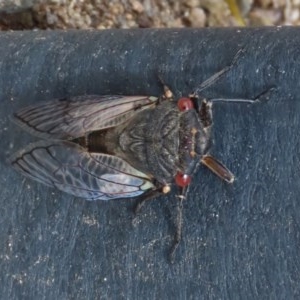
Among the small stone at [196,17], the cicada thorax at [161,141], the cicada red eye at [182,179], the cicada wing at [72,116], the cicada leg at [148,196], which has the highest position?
the cicada wing at [72,116]

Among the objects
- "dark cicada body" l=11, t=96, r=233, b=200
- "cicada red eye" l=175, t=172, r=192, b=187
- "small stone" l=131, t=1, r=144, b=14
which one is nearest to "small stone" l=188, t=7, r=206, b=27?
"small stone" l=131, t=1, r=144, b=14

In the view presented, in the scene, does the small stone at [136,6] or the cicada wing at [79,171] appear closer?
the cicada wing at [79,171]

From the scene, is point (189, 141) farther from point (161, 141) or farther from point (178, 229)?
point (178, 229)

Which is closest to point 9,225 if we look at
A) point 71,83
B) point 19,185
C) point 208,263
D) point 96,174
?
point 19,185

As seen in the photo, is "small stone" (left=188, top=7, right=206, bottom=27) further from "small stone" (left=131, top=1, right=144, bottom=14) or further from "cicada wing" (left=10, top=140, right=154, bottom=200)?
"cicada wing" (left=10, top=140, right=154, bottom=200)

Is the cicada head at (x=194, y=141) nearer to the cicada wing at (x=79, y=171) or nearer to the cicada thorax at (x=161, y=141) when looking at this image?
the cicada thorax at (x=161, y=141)

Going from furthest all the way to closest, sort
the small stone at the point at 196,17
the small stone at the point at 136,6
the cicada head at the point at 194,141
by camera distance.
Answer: the small stone at the point at 196,17 → the small stone at the point at 136,6 → the cicada head at the point at 194,141

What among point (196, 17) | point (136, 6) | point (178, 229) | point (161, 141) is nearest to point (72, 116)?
point (161, 141)

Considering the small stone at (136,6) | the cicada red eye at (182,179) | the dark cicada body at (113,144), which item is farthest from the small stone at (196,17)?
the cicada red eye at (182,179)
